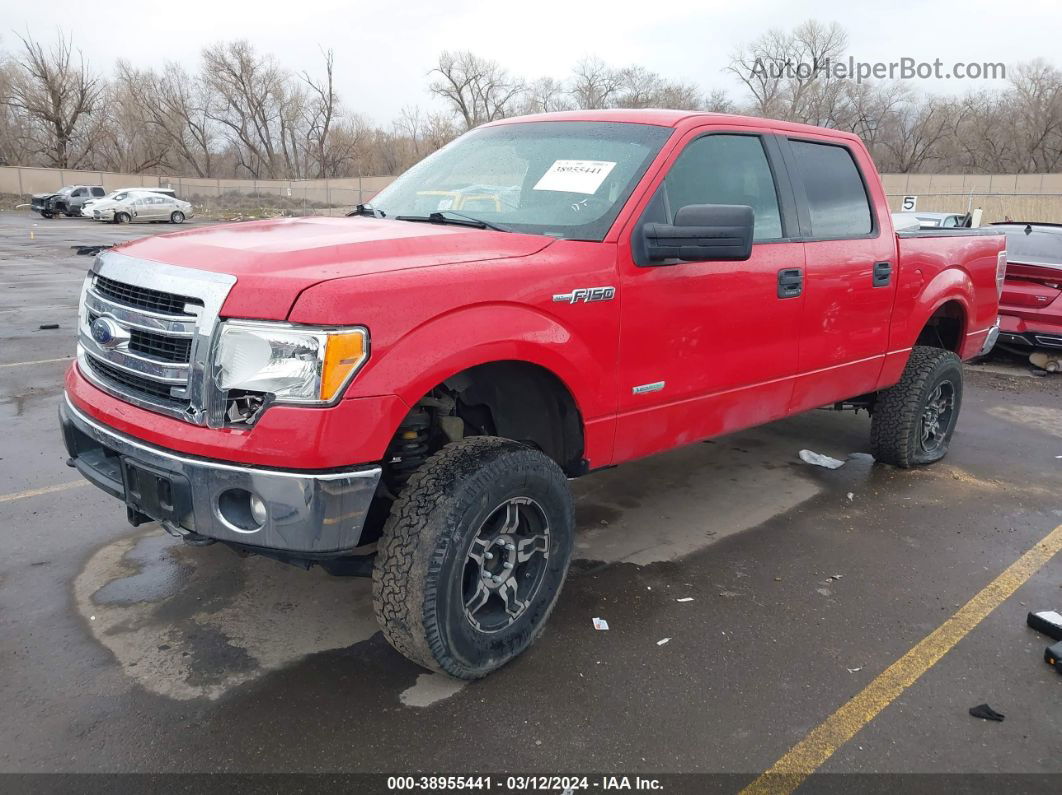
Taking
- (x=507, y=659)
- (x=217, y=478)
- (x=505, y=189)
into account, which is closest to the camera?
(x=217, y=478)

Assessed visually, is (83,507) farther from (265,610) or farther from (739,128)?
(739,128)

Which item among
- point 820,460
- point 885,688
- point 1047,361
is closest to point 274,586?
point 885,688

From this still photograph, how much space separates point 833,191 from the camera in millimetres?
4656

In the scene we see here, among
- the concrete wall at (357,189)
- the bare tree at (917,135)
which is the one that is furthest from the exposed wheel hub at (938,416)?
the bare tree at (917,135)

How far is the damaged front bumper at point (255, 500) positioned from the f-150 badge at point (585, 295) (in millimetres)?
972

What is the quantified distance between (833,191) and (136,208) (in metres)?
38.3

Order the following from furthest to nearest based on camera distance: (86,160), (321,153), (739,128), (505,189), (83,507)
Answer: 1. (321,153)
2. (86,160)
3. (83,507)
4. (739,128)
5. (505,189)

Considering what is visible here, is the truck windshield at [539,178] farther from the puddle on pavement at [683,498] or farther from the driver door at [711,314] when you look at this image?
the puddle on pavement at [683,498]

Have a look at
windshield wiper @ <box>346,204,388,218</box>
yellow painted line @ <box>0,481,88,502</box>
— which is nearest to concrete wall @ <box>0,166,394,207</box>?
yellow painted line @ <box>0,481,88,502</box>

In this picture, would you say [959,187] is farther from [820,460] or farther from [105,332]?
[105,332]

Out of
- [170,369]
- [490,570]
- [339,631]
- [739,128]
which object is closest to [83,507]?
[339,631]

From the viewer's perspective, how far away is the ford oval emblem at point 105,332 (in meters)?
2.98

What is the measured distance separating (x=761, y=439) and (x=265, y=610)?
163 inches

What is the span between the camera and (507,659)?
3121mm
